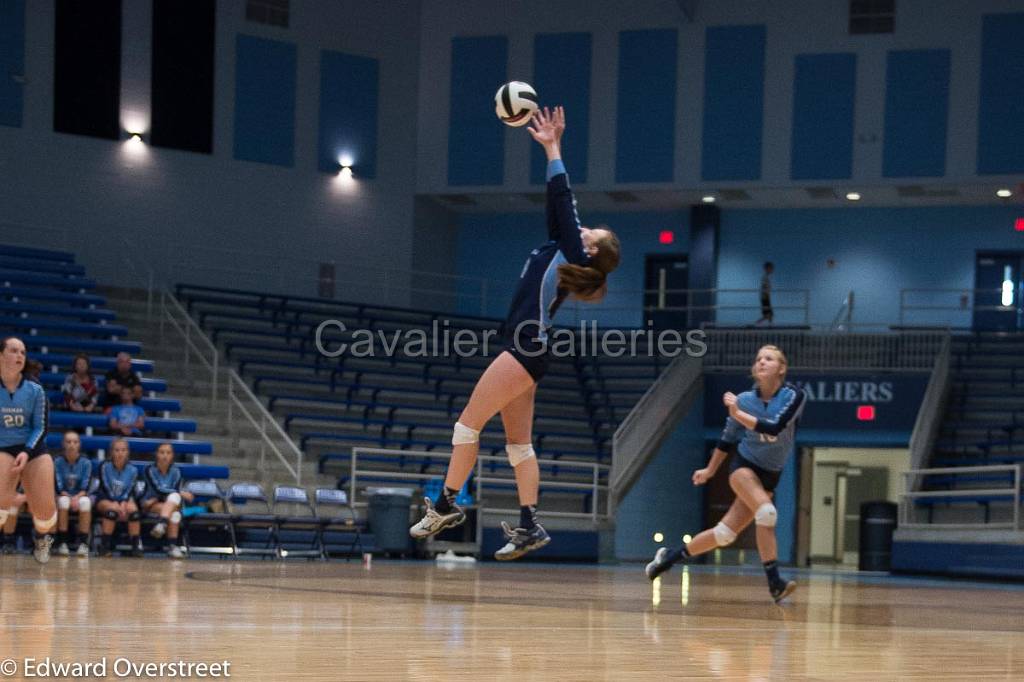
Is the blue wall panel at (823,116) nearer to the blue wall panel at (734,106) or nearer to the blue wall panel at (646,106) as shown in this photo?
the blue wall panel at (734,106)

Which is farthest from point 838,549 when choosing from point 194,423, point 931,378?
point 194,423

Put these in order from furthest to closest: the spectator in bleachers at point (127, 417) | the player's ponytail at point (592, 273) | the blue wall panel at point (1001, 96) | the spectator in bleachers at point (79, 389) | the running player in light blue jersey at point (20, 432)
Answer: the blue wall panel at point (1001, 96) → the spectator in bleachers at point (79, 389) → the spectator in bleachers at point (127, 417) → the running player in light blue jersey at point (20, 432) → the player's ponytail at point (592, 273)

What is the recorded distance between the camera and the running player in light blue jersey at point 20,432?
402 inches

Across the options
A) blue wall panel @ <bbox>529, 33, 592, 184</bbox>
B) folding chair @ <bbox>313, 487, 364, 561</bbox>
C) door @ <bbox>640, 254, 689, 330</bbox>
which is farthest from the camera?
door @ <bbox>640, 254, 689, 330</bbox>

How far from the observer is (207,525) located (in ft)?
57.5

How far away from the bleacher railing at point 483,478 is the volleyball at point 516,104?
486 inches

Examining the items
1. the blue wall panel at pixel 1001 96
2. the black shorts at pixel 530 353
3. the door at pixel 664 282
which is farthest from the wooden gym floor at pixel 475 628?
the door at pixel 664 282

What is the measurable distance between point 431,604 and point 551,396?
17.1m

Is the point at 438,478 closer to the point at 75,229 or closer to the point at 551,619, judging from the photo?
the point at 75,229

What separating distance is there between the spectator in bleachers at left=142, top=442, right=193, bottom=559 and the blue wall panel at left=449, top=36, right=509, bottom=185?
14322mm

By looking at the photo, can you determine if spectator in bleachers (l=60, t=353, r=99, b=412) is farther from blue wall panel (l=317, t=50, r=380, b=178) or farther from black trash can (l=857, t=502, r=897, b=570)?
black trash can (l=857, t=502, r=897, b=570)

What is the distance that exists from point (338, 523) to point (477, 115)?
13.7 meters

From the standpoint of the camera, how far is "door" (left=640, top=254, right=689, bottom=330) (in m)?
30.8

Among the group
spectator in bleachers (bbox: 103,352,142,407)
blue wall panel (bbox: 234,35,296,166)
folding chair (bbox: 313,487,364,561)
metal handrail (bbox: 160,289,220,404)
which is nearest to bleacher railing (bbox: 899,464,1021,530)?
folding chair (bbox: 313,487,364,561)
